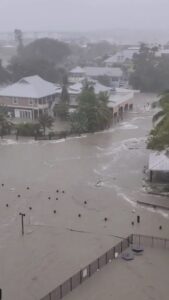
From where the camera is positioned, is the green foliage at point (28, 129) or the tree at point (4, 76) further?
the tree at point (4, 76)

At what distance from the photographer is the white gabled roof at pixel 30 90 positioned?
45.7 m

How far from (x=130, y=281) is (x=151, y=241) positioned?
3284 mm

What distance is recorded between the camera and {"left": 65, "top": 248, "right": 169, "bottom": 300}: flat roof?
15531 millimetres

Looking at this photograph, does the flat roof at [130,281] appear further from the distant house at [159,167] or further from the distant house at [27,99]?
the distant house at [27,99]

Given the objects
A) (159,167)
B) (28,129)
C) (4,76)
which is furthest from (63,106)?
(4,76)

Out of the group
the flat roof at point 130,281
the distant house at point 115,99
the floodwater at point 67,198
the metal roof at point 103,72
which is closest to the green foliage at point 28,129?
the floodwater at point 67,198

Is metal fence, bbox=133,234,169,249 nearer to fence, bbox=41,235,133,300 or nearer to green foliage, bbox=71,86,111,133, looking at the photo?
fence, bbox=41,235,133,300

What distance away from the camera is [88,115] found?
38906mm

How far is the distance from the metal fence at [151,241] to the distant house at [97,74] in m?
47.4

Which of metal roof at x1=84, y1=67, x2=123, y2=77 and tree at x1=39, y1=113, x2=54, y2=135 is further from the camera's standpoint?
metal roof at x1=84, y1=67, x2=123, y2=77

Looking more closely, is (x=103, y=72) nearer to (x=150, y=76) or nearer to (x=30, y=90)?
(x=150, y=76)

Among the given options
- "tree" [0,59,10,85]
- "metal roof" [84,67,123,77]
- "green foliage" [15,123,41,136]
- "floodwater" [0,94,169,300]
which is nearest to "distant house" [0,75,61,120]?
"green foliage" [15,123,41,136]

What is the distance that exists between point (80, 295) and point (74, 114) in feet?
82.3

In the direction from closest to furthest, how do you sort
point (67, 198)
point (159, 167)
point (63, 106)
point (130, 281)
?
point (130, 281) → point (67, 198) → point (159, 167) → point (63, 106)
